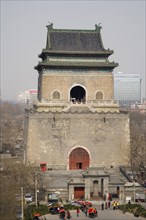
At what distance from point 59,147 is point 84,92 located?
16.1ft

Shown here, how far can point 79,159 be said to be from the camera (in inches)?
1266

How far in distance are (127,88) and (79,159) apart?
130 metres

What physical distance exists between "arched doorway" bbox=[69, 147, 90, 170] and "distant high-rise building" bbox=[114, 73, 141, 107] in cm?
12155

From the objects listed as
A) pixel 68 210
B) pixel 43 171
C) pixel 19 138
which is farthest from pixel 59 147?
pixel 19 138

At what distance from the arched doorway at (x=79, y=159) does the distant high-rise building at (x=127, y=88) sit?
399 feet

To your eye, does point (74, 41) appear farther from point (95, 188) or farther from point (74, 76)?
point (95, 188)

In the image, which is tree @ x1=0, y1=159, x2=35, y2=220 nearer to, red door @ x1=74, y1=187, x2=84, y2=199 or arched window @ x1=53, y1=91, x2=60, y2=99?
red door @ x1=74, y1=187, x2=84, y2=199

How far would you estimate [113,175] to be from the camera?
30.8 m

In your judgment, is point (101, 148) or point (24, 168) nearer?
point (24, 168)

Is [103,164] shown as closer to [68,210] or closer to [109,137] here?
[109,137]

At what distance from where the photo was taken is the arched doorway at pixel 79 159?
3212cm

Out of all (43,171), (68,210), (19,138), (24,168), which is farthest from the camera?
(19,138)

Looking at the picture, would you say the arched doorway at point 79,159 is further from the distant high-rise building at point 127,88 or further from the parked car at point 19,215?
the distant high-rise building at point 127,88

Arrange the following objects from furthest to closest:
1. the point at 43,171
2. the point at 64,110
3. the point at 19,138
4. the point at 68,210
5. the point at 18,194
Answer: the point at 19,138, the point at 64,110, the point at 43,171, the point at 18,194, the point at 68,210
